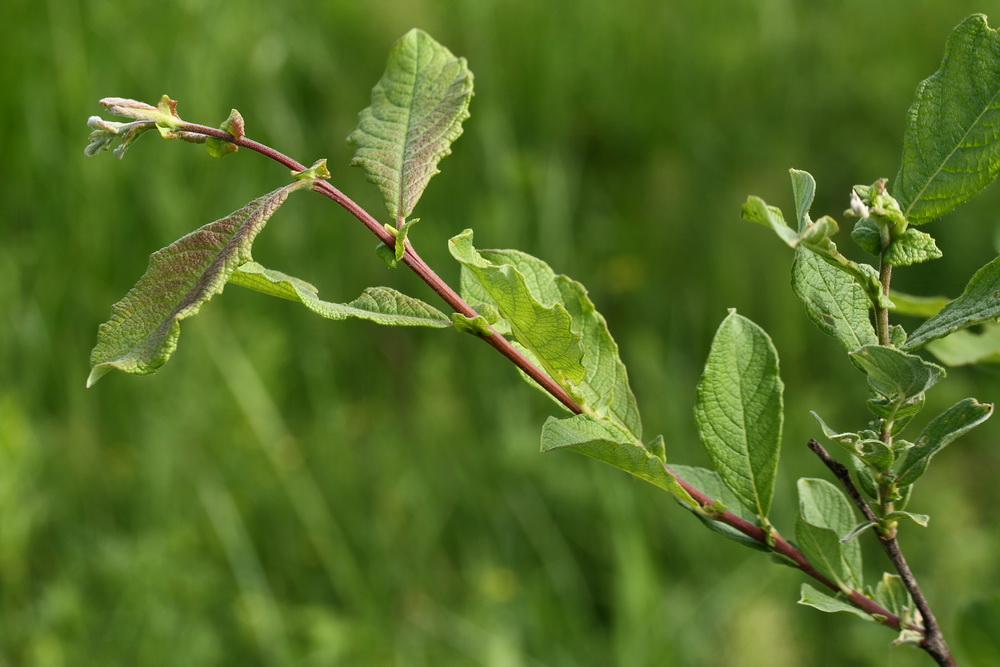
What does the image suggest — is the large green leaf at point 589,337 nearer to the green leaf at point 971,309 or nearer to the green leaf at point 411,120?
the green leaf at point 411,120

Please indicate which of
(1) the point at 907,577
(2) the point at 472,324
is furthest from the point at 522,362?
(1) the point at 907,577

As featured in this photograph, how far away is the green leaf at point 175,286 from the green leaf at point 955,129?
1.25 feet

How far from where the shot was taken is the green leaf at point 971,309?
586 millimetres

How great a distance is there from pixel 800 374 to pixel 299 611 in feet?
5.20

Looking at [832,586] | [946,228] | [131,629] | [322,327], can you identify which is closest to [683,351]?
[946,228]

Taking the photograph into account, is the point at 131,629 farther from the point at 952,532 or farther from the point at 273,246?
the point at 952,532

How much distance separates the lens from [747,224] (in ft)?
10.7

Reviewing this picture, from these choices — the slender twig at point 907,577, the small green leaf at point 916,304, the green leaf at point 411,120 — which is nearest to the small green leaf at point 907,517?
the slender twig at point 907,577

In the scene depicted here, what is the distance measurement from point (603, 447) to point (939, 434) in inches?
8.3

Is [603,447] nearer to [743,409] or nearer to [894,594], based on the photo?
[743,409]

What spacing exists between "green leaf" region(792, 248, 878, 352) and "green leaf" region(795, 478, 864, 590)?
141 mm

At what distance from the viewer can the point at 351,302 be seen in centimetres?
65

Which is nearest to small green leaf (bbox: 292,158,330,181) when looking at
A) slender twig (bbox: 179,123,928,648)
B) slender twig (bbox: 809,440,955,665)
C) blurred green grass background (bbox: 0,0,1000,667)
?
slender twig (bbox: 179,123,928,648)

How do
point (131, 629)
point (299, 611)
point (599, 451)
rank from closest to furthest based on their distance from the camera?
point (599, 451), point (131, 629), point (299, 611)
